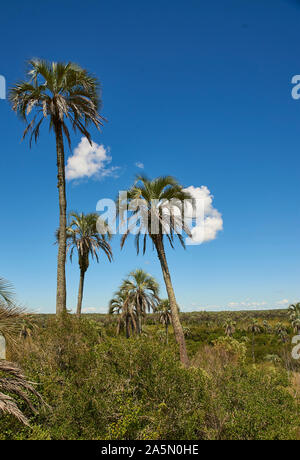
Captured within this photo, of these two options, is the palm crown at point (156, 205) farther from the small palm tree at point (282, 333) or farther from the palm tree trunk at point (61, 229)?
the small palm tree at point (282, 333)

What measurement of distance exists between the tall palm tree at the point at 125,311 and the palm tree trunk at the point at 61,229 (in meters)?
14.2

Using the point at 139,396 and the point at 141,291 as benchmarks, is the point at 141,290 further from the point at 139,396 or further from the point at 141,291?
the point at 139,396

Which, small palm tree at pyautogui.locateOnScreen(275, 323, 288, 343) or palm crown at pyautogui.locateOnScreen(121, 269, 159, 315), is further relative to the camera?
small palm tree at pyautogui.locateOnScreen(275, 323, 288, 343)

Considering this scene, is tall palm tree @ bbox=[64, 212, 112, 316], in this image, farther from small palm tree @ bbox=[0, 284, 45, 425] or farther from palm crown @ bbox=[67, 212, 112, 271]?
small palm tree @ bbox=[0, 284, 45, 425]

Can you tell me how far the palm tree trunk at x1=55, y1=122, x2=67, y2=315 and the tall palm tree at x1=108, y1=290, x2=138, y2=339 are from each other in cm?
1417

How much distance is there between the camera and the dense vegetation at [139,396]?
6574mm

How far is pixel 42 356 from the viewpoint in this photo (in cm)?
864

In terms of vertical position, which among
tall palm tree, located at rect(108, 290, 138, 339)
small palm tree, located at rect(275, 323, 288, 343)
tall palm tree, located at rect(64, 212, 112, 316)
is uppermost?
tall palm tree, located at rect(64, 212, 112, 316)

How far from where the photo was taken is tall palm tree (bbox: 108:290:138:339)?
24.8m

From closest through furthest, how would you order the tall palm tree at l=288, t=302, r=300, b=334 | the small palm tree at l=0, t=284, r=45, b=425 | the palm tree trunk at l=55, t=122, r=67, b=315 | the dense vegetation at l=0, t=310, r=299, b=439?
the small palm tree at l=0, t=284, r=45, b=425 < the dense vegetation at l=0, t=310, r=299, b=439 < the palm tree trunk at l=55, t=122, r=67, b=315 < the tall palm tree at l=288, t=302, r=300, b=334

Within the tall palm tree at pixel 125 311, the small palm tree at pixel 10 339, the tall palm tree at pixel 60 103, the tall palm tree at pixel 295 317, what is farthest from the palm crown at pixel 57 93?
the tall palm tree at pixel 295 317

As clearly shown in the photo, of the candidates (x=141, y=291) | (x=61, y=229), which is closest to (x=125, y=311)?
(x=141, y=291)

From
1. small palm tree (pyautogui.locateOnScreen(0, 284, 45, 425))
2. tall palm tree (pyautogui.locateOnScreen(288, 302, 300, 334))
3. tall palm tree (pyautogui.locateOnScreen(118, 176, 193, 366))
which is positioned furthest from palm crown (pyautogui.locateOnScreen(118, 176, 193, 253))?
tall palm tree (pyautogui.locateOnScreen(288, 302, 300, 334))

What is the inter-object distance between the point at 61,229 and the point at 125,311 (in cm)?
1512
